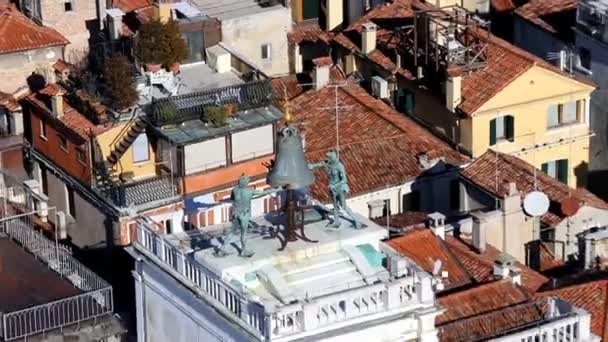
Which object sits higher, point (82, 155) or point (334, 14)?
point (82, 155)

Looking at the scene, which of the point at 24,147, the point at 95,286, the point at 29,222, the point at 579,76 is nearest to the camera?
the point at 95,286

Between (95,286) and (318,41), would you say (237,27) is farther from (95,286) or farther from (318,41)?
(95,286)

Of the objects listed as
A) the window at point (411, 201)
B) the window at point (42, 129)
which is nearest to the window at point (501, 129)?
the window at point (411, 201)

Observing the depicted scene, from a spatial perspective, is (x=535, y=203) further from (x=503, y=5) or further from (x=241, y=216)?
(x=503, y=5)

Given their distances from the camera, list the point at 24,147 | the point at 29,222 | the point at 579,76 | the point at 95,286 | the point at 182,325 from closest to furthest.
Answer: the point at 182,325
the point at 95,286
the point at 29,222
the point at 24,147
the point at 579,76

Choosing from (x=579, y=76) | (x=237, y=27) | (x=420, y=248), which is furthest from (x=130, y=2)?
(x=420, y=248)

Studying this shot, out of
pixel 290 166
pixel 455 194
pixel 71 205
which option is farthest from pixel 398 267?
pixel 455 194
